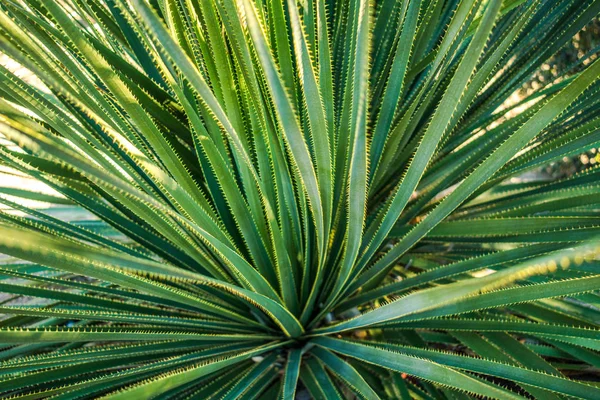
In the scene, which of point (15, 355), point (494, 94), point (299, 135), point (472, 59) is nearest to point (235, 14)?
point (299, 135)

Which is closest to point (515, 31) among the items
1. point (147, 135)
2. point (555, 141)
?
point (555, 141)

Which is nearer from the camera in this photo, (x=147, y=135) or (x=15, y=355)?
(x=147, y=135)

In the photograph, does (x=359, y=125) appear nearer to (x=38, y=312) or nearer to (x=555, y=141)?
(x=555, y=141)

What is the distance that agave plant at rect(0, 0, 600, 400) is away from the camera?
0.63 metres

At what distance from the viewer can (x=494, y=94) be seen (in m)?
1.04

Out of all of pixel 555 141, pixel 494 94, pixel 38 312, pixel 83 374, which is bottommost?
pixel 83 374

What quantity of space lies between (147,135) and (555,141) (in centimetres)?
70

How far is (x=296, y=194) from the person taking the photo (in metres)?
0.86

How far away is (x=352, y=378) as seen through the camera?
75 cm

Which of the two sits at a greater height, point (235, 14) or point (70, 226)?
point (235, 14)

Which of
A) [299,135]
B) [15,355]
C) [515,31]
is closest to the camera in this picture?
[299,135]

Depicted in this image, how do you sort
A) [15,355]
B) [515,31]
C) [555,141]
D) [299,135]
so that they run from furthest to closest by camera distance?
[15,355] < [555,141] < [515,31] < [299,135]

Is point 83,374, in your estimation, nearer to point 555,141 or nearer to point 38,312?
point 38,312

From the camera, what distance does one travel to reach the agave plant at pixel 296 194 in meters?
0.63
